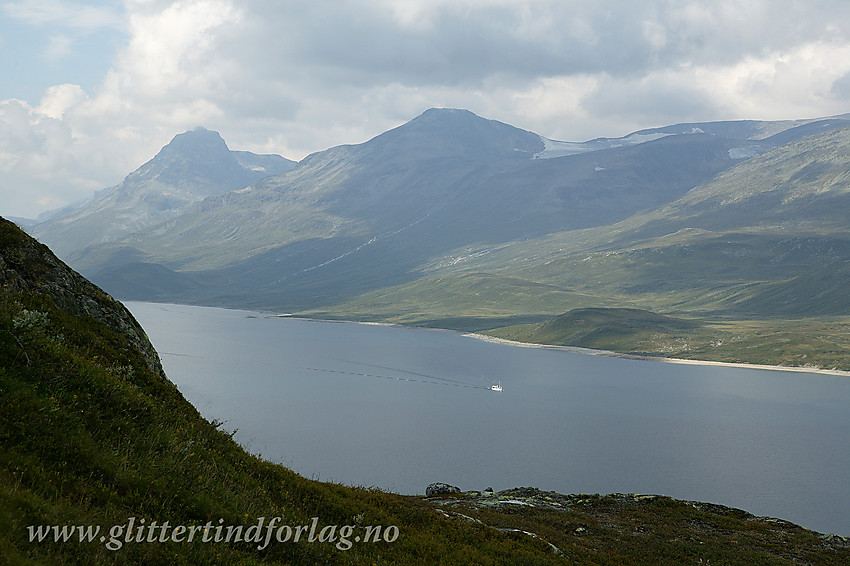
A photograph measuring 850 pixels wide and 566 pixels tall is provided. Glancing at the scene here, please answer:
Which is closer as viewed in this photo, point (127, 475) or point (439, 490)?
point (127, 475)

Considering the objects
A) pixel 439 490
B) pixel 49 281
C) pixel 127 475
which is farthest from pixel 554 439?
pixel 127 475

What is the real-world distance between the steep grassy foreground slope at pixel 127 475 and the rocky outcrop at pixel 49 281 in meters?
0.06

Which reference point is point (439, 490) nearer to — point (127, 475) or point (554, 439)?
point (127, 475)

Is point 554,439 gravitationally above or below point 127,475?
below

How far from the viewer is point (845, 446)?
14125cm

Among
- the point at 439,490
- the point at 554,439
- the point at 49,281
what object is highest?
the point at 49,281

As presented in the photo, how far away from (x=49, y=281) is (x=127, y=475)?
40.0ft

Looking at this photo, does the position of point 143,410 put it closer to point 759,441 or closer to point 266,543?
point 266,543

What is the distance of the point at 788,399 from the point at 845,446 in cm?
5727

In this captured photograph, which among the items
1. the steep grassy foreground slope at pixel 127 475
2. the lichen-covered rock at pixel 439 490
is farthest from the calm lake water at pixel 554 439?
the steep grassy foreground slope at pixel 127 475

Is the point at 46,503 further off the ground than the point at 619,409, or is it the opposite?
the point at 46,503

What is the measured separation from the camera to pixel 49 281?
23.8m

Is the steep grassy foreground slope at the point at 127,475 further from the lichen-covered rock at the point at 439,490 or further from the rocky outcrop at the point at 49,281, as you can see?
the lichen-covered rock at the point at 439,490

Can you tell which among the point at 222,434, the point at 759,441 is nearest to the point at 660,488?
the point at 759,441
